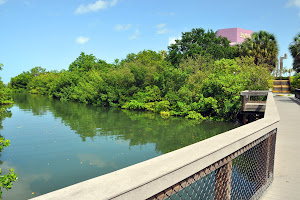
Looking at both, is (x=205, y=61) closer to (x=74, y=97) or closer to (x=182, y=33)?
(x=182, y=33)

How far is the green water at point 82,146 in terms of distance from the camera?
9.32 m

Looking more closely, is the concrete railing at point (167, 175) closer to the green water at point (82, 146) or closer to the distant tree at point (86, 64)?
the green water at point (82, 146)

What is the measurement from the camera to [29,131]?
17.5 m

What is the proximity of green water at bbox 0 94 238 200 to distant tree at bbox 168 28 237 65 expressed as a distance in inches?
757

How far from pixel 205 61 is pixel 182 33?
10608mm

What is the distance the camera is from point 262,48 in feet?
126

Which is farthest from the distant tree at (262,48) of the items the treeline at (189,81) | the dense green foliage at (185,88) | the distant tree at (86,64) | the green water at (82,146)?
the distant tree at (86,64)

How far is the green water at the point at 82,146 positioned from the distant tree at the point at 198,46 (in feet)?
63.1

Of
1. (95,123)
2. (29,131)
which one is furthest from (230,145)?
(95,123)

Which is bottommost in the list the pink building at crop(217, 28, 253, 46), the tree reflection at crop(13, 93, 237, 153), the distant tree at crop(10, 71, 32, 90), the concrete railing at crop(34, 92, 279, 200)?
the tree reflection at crop(13, 93, 237, 153)

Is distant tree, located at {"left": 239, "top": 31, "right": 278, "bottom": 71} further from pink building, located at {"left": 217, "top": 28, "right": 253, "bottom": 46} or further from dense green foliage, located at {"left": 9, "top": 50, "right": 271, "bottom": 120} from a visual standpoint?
pink building, located at {"left": 217, "top": 28, "right": 253, "bottom": 46}

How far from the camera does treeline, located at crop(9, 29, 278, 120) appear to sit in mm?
20416

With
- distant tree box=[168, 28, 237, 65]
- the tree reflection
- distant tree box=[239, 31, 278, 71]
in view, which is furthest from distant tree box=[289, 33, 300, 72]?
the tree reflection

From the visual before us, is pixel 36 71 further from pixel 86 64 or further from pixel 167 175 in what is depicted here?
pixel 167 175
